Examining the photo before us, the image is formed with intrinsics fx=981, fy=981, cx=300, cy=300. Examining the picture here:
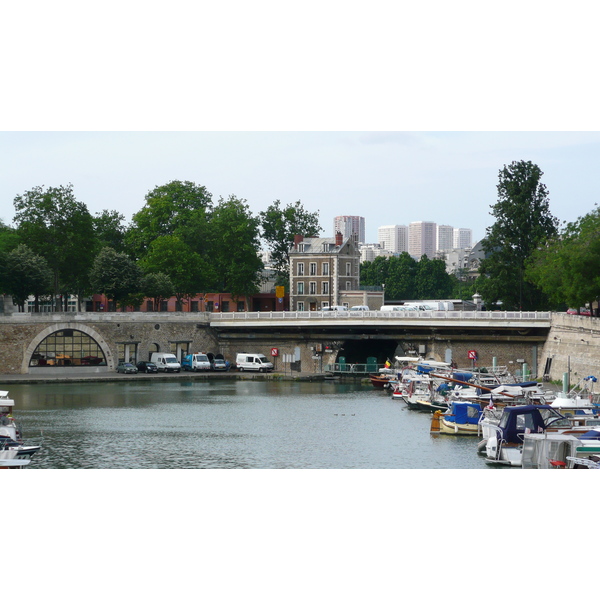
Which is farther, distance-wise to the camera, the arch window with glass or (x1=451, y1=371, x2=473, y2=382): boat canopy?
the arch window with glass

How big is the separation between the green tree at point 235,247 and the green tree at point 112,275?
12770mm

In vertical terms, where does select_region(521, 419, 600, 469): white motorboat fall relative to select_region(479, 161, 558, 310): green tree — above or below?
below

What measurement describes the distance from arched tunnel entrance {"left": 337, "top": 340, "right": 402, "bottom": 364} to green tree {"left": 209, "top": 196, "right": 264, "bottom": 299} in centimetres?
1502

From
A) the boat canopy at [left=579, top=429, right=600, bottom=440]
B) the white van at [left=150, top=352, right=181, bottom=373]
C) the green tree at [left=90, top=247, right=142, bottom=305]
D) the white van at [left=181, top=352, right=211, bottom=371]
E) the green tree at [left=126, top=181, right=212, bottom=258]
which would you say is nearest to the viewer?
the boat canopy at [left=579, top=429, right=600, bottom=440]

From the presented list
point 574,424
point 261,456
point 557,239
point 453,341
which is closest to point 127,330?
point 453,341

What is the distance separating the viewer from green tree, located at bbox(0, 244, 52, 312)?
74500 mm

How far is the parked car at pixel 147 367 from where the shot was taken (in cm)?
7281

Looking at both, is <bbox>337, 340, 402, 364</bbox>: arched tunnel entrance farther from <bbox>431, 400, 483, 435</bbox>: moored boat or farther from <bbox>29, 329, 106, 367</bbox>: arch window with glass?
<bbox>431, 400, 483, 435</bbox>: moored boat

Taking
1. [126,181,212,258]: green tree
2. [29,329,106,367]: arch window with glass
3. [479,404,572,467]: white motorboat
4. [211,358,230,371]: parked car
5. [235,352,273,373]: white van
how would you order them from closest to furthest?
1. [479,404,572,467]: white motorboat
2. [29,329,106,367]: arch window with glass
3. [235,352,273,373]: white van
4. [211,358,230,371]: parked car
5. [126,181,212,258]: green tree

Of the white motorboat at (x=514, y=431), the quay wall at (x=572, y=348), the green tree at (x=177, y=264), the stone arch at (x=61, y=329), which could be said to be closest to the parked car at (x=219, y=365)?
the stone arch at (x=61, y=329)

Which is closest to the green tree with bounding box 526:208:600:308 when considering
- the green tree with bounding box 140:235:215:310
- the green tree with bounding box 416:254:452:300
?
the green tree with bounding box 140:235:215:310

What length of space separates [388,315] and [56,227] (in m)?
29.0

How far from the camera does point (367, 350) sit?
81.5 m

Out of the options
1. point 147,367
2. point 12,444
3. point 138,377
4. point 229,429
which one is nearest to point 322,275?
point 147,367
